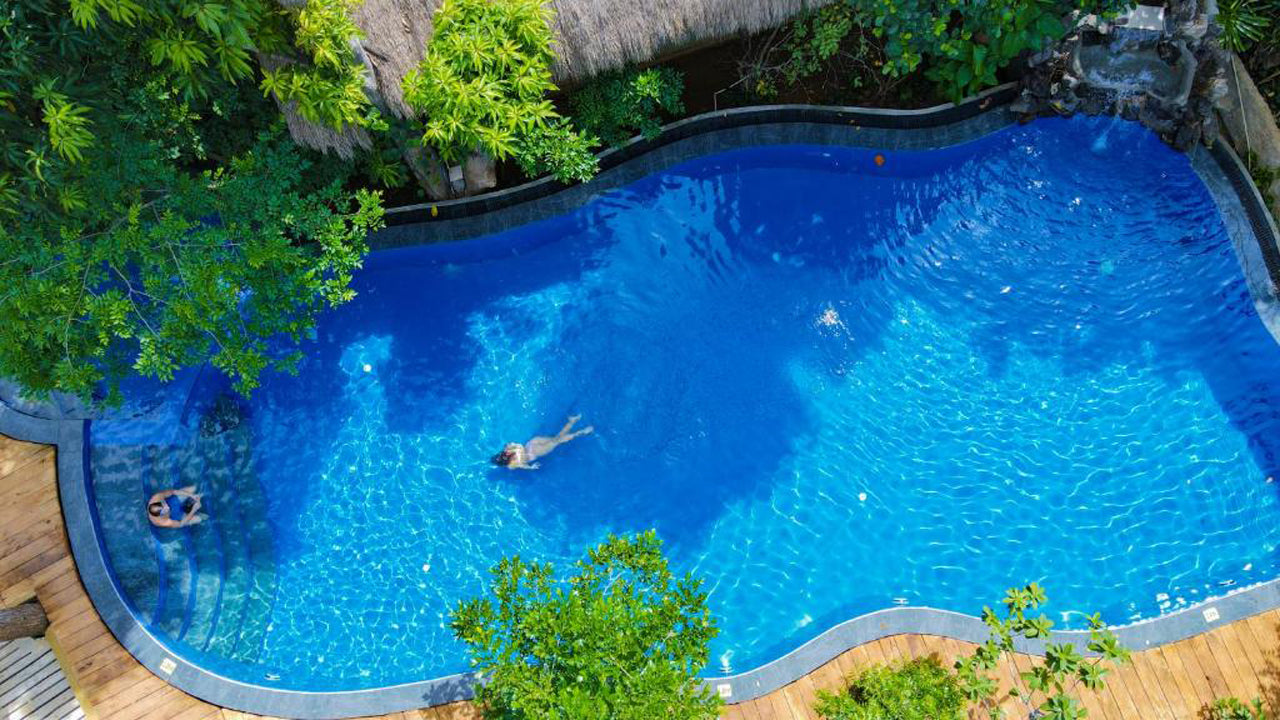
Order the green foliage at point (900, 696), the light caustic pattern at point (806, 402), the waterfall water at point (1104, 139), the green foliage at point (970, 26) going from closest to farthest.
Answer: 1. the green foliage at point (900, 696)
2. the green foliage at point (970, 26)
3. the light caustic pattern at point (806, 402)
4. the waterfall water at point (1104, 139)

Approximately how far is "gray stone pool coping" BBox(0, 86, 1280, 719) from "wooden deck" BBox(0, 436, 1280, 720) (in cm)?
12

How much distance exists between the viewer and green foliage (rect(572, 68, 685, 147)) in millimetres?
10523

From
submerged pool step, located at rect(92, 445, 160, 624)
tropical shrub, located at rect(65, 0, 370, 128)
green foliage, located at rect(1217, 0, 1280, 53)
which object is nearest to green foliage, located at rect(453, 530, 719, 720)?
submerged pool step, located at rect(92, 445, 160, 624)

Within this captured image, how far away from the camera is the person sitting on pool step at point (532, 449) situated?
10969 millimetres

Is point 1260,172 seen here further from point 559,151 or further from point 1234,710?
point 559,151

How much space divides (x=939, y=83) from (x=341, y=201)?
837 centimetres

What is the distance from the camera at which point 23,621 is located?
9.91m

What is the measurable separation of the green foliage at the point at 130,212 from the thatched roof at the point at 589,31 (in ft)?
3.80

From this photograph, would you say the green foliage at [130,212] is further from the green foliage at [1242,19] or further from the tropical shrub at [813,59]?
the green foliage at [1242,19]

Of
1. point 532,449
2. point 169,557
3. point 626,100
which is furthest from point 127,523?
point 626,100

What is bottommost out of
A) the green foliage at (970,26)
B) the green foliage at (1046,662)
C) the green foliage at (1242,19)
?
the green foliage at (1046,662)

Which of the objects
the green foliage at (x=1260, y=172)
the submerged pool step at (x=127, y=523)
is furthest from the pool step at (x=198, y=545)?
the green foliage at (x=1260, y=172)

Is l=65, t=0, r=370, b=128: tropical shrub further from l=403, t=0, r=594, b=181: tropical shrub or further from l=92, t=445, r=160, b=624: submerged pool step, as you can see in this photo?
l=92, t=445, r=160, b=624: submerged pool step

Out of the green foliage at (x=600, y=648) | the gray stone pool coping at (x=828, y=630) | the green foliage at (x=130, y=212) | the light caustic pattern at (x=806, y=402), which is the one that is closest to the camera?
the green foliage at (x=600, y=648)
